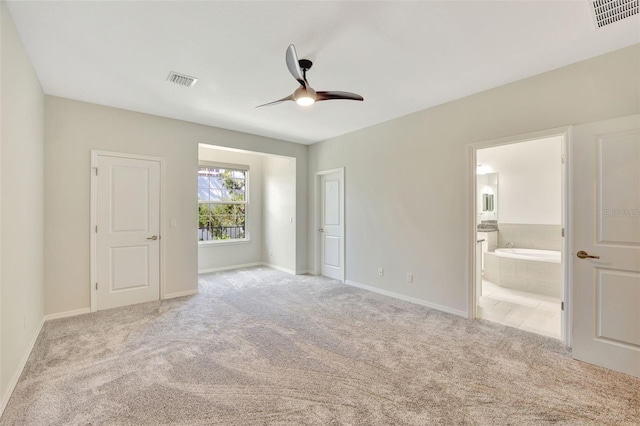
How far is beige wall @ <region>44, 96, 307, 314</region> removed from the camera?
3543 millimetres

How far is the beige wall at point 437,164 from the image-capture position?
2697 mm

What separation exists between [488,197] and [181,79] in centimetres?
611

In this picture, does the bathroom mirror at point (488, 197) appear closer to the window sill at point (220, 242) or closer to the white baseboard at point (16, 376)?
the window sill at point (220, 242)

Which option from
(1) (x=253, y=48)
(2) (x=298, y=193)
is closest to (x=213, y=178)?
(2) (x=298, y=193)

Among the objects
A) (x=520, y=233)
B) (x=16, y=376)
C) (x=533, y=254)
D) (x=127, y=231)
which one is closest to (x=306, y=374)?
(x=16, y=376)

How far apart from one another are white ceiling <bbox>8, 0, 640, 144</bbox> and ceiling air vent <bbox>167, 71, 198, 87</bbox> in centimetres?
7

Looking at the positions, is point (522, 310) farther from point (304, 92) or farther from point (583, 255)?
point (304, 92)

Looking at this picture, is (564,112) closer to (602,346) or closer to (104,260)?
(602,346)

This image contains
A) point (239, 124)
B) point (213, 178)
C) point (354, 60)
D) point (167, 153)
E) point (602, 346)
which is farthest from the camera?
point (213, 178)

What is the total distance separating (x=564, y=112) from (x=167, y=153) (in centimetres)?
493

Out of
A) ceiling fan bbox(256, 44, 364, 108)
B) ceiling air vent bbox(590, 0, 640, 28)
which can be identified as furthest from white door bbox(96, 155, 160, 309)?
ceiling air vent bbox(590, 0, 640, 28)

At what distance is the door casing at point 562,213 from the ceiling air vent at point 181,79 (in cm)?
328

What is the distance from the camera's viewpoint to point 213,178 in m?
6.47

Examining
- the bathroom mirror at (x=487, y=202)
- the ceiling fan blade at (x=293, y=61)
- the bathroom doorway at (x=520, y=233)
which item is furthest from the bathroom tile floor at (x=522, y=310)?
the ceiling fan blade at (x=293, y=61)
